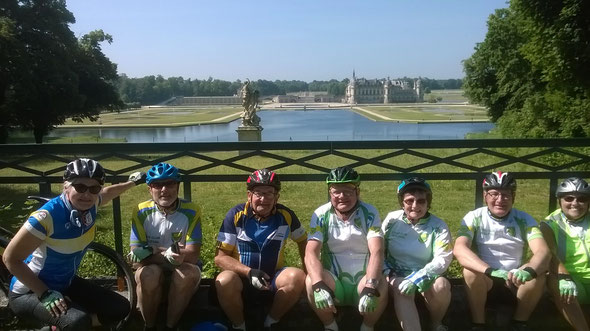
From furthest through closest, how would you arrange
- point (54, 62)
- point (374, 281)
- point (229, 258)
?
point (54, 62) < point (229, 258) < point (374, 281)

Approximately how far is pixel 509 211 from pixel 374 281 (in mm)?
1287

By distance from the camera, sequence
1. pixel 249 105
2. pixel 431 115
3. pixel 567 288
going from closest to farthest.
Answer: pixel 567 288 → pixel 249 105 → pixel 431 115

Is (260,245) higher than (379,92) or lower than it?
lower

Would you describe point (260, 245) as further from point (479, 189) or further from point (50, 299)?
point (479, 189)

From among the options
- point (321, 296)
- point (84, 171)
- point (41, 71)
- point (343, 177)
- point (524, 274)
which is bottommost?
point (321, 296)

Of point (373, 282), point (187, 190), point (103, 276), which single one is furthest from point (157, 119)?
point (373, 282)

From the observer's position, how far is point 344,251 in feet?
12.0

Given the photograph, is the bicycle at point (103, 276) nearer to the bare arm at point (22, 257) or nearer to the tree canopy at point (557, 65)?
the bare arm at point (22, 257)

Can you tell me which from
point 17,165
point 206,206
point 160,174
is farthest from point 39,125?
point 160,174

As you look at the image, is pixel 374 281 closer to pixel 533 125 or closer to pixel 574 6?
pixel 574 6

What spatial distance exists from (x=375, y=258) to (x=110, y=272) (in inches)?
112

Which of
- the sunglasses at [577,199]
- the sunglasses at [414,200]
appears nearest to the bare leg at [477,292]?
the sunglasses at [414,200]

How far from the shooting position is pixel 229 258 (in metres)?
3.59

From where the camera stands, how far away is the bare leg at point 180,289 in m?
3.47
